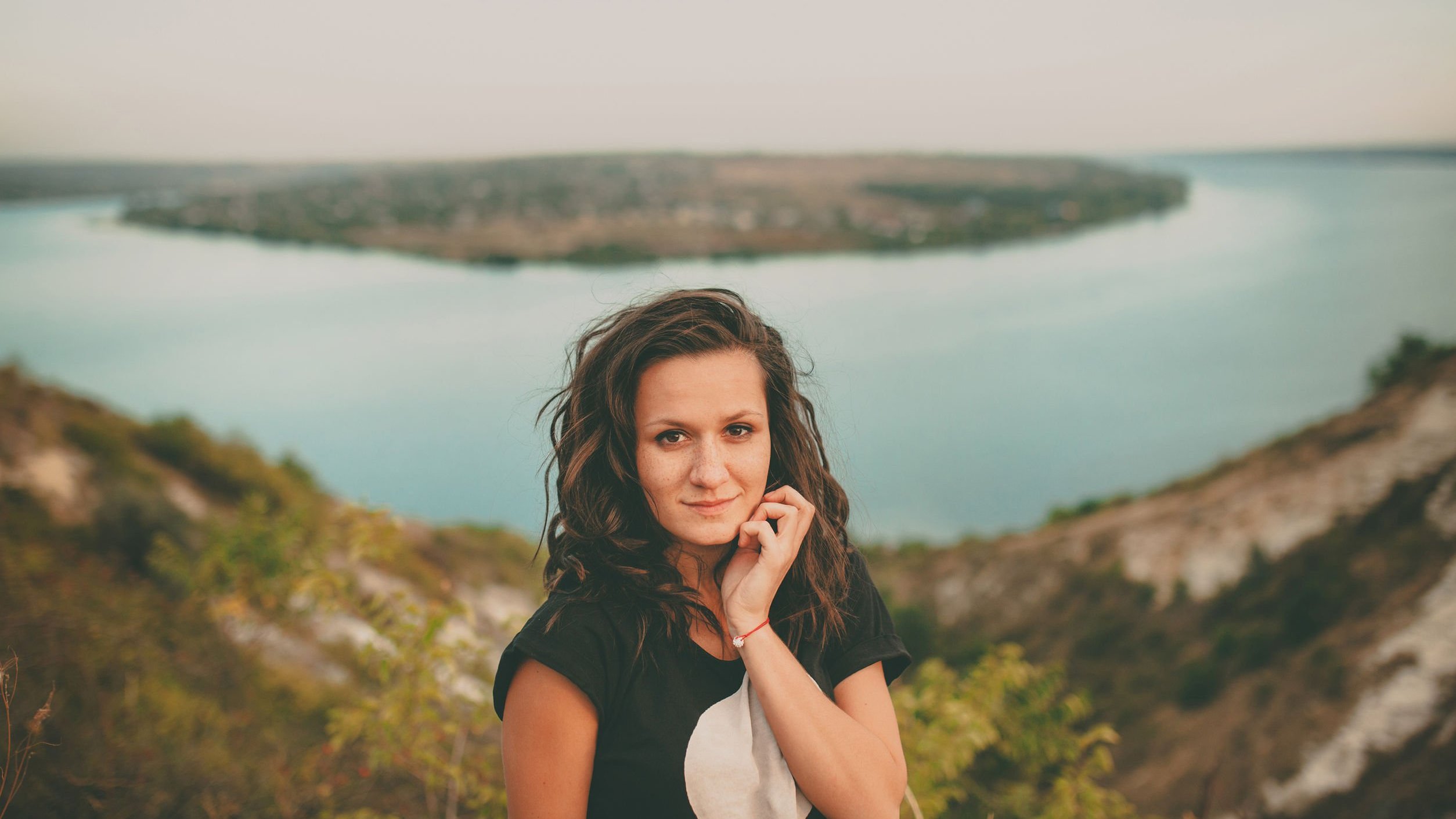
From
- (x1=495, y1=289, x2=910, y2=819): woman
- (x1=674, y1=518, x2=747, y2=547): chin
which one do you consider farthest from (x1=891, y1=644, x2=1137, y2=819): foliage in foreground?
(x1=674, y1=518, x2=747, y2=547): chin

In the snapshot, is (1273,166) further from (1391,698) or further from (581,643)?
(581,643)

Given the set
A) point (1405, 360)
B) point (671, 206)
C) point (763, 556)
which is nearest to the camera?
point (763, 556)

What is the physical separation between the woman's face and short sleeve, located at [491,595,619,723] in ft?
0.72

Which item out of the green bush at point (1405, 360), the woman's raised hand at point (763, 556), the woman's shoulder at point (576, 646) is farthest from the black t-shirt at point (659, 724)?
the green bush at point (1405, 360)

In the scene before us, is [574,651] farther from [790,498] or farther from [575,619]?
[790,498]

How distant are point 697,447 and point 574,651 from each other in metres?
0.39

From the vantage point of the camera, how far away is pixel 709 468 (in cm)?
130

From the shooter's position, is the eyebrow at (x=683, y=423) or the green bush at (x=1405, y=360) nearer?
the eyebrow at (x=683, y=423)

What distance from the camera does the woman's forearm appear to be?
1196mm

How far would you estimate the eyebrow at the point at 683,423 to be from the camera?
133 centimetres

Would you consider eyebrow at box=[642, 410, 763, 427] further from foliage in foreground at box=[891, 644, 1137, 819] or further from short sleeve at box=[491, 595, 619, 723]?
foliage in foreground at box=[891, 644, 1137, 819]

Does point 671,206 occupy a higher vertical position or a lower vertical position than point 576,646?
higher

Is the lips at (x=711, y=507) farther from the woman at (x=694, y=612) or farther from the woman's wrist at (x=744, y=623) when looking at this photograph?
the woman's wrist at (x=744, y=623)

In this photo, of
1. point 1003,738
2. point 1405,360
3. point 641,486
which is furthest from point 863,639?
point 1405,360
